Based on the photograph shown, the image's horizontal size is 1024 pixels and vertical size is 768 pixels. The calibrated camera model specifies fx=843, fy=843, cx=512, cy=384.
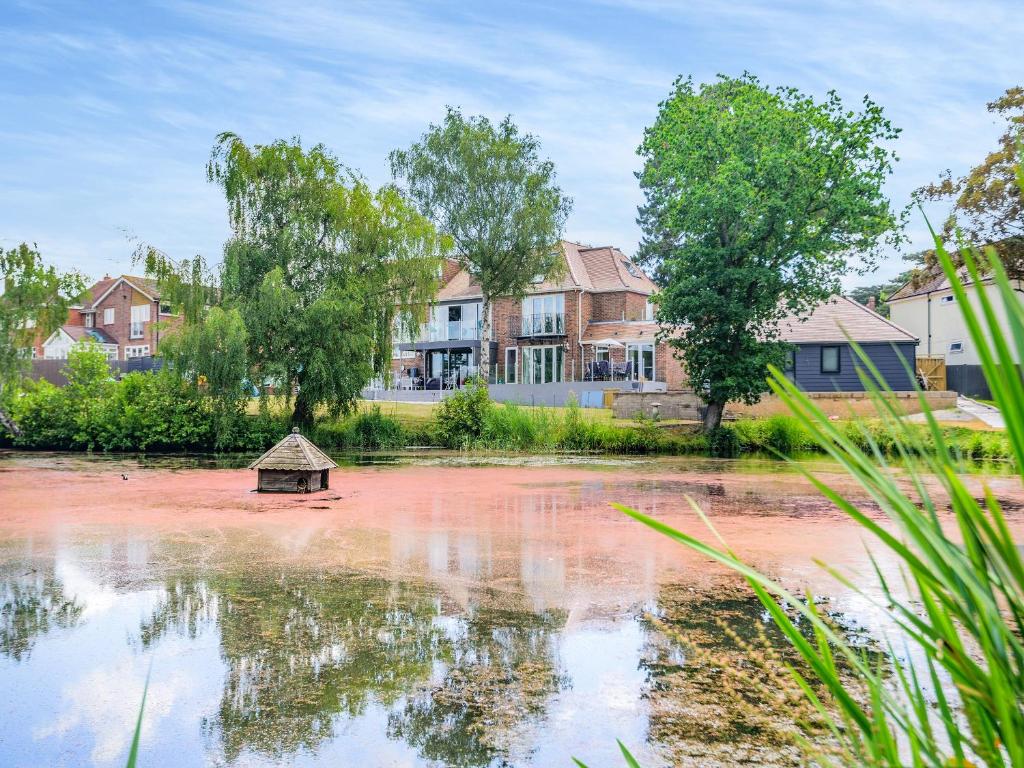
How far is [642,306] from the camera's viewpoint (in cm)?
4234

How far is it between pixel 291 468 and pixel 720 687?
30.4 ft

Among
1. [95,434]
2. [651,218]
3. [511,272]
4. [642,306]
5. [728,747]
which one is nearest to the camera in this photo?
[728,747]

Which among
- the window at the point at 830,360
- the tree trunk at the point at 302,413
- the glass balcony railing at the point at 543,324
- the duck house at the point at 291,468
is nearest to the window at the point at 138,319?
the glass balcony railing at the point at 543,324

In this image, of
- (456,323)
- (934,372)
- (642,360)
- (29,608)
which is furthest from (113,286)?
(29,608)

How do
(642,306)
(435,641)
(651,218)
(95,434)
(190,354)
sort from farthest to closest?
(651,218) → (642,306) → (95,434) → (190,354) → (435,641)

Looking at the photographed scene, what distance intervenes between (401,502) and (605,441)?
41.2ft

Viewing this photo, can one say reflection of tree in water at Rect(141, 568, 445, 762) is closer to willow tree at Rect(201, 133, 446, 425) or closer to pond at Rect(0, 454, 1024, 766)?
pond at Rect(0, 454, 1024, 766)

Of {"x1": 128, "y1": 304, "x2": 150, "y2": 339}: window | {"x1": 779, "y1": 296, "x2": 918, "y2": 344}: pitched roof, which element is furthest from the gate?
{"x1": 128, "y1": 304, "x2": 150, "y2": 339}: window

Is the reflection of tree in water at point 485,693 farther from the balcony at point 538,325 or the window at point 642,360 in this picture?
the balcony at point 538,325

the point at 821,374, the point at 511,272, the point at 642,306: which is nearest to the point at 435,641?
the point at 511,272

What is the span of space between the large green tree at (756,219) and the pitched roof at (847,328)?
32.0 feet

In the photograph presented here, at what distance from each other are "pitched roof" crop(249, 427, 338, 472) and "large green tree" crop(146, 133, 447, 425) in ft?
30.4

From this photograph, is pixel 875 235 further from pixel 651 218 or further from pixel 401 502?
pixel 651 218

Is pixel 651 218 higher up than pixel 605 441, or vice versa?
pixel 651 218
